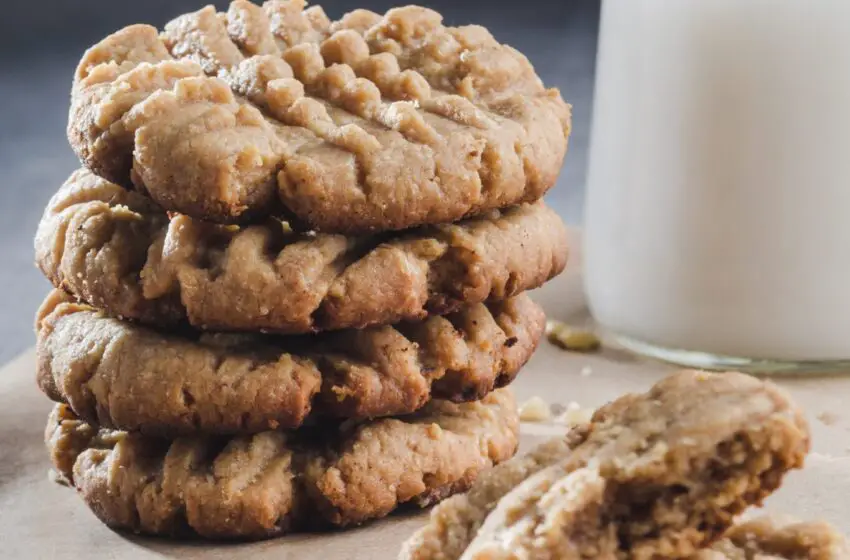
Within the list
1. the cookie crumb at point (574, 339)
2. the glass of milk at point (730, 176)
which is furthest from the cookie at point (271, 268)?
the cookie crumb at point (574, 339)

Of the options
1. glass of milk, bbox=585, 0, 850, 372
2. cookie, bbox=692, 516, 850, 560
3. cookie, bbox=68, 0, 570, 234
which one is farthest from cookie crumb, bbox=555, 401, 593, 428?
cookie, bbox=692, 516, 850, 560

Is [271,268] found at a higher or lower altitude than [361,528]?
higher

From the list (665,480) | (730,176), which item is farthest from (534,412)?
(665,480)

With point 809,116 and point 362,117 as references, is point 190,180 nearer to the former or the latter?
point 362,117

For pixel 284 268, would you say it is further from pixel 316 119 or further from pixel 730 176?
Result: pixel 730 176

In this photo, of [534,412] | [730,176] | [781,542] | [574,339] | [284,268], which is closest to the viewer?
[781,542]

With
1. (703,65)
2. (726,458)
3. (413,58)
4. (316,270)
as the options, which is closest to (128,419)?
(316,270)
